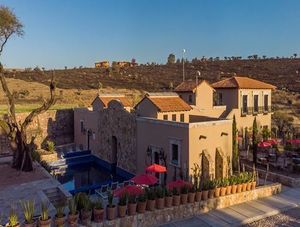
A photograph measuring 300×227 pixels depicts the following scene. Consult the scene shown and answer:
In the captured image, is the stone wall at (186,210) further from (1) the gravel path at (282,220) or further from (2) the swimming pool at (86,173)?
(2) the swimming pool at (86,173)

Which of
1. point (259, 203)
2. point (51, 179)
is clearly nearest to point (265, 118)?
point (259, 203)

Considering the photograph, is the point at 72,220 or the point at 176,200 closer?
the point at 72,220

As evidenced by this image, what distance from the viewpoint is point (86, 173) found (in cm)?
2806

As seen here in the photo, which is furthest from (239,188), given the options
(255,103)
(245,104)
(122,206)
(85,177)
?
(255,103)

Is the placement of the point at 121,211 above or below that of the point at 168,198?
below

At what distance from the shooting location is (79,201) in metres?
12.8

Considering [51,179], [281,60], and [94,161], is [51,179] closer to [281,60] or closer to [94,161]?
[94,161]

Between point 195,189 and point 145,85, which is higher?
point 145,85

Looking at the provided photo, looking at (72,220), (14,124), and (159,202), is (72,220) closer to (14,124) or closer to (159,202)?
(159,202)

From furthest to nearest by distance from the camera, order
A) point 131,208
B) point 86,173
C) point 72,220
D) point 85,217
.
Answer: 1. point 86,173
2. point 131,208
3. point 85,217
4. point 72,220

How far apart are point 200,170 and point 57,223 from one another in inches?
394

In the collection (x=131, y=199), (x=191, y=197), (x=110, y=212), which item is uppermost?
(x=131, y=199)

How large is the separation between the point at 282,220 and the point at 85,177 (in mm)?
16843

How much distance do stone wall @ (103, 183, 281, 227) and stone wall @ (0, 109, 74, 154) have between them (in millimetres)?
25174
